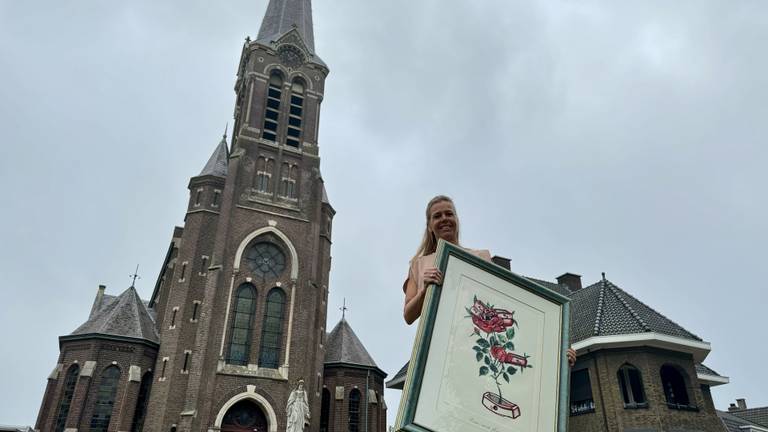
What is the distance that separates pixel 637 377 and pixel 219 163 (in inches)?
1145

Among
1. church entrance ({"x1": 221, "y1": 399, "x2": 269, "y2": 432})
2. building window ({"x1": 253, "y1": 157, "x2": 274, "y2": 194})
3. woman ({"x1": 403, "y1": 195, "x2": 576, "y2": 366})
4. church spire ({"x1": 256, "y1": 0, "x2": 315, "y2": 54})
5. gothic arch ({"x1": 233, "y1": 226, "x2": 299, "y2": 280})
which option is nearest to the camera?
woman ({"x1": 403, "y1": 195, "x2": 576, "y2": 366})

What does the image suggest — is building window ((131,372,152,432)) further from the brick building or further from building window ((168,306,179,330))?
the brick building

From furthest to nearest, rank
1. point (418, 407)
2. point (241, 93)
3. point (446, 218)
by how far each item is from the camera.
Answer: point (241, 93) → point (446, 218) → point (418, 407)

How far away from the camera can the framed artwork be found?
3.17 meters

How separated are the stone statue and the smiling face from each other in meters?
26.4

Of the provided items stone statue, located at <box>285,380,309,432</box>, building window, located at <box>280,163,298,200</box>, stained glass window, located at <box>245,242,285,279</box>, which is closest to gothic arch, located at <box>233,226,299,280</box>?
stained glass window, located at <box>245,242,285,279</box>

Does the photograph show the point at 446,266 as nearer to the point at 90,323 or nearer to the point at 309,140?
the point at 90,323

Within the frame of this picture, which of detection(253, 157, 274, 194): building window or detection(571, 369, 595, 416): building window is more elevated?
detection(253, 157, 274, 194): building window

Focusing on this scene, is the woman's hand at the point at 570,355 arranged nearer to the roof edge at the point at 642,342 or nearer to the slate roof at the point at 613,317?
the roof edge at the point at 642,342

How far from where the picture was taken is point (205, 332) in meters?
29.6

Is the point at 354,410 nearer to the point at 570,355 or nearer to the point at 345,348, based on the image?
the point at 345,348

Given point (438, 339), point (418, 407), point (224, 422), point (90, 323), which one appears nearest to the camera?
point (418, 407)

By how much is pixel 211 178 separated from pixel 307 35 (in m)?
17.0

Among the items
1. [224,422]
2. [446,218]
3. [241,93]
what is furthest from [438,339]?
[241,93]
